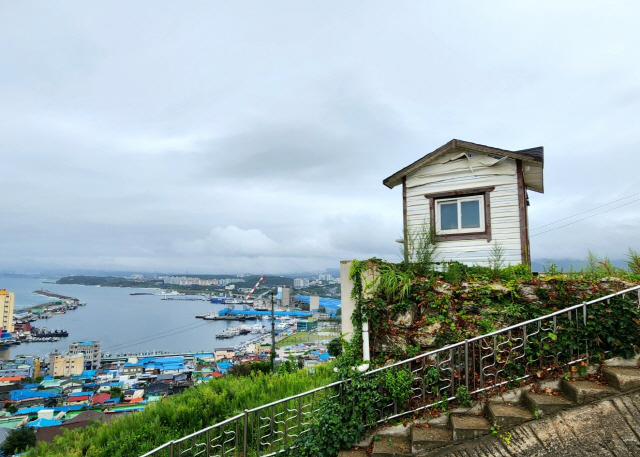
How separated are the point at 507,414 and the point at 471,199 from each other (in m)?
Answer: 5.63

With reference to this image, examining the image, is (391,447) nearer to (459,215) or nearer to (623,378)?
(623,378)

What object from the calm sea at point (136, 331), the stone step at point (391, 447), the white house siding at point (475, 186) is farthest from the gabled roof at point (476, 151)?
the calm sea at point (136, 331)

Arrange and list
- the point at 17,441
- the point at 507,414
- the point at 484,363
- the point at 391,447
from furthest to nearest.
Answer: the point at 17,441 < the point at 484,363 < the point at 391,447 < the point at 507,414

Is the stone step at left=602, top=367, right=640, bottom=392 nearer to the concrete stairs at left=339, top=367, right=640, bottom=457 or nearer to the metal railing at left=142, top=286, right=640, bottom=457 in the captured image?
the concrete stairs at left=339, top=367, right=640, bottom=457

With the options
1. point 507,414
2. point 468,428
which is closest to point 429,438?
point 468,428

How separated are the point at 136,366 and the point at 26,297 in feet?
419

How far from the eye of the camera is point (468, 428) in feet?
14.5

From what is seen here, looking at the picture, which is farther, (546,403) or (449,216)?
(449,216)

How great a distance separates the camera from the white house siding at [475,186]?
815 cm

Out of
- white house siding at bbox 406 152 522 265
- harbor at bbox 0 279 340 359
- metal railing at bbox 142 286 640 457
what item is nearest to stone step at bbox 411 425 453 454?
metal railing at bbox 142 286 640 457

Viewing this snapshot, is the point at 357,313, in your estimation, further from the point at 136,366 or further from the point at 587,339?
the point at 136,366

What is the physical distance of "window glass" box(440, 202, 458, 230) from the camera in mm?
8812

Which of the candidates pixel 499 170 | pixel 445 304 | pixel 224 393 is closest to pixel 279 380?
pixel 224 393

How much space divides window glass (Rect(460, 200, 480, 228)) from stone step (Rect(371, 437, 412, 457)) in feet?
18.5
